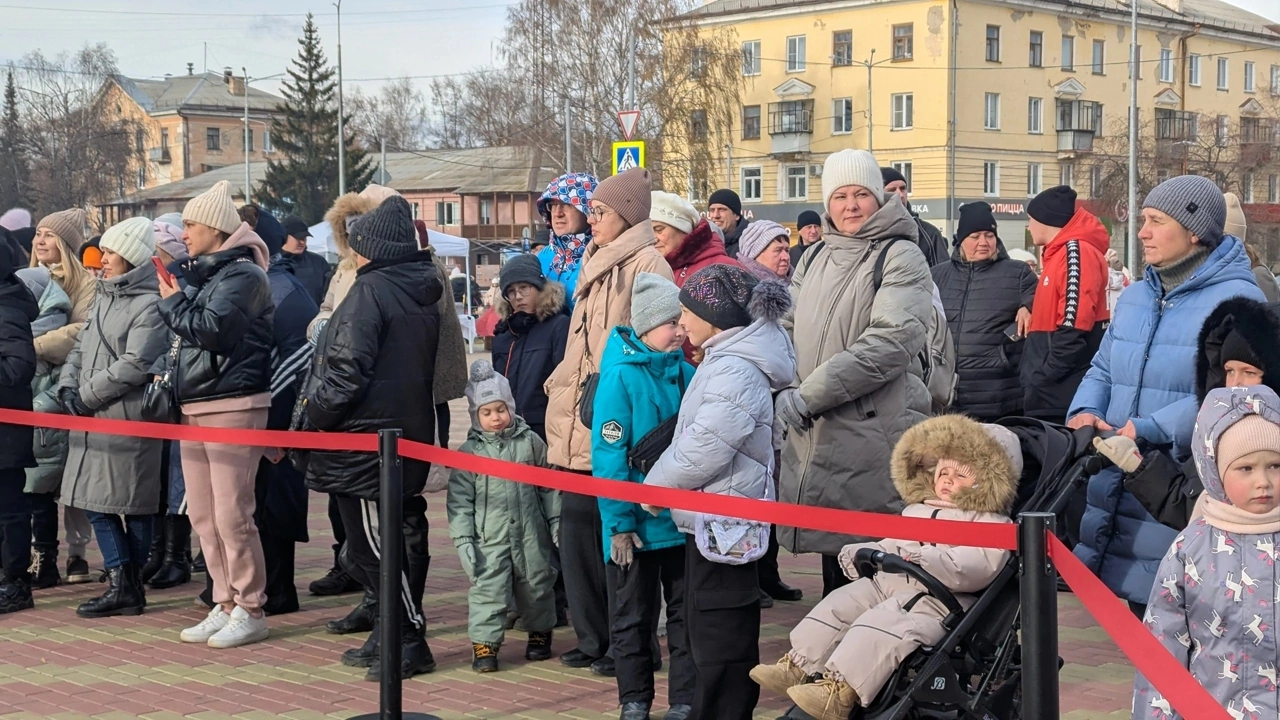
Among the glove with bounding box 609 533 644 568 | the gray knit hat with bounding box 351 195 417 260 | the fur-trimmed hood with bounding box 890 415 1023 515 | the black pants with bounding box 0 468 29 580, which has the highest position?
the gray knit hat with bounding box 351 195 417 260

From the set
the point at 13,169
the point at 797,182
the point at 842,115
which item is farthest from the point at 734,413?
the point at 797,182

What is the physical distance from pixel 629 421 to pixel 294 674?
2115mm

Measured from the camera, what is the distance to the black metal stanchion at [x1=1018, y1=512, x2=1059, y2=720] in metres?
3.24

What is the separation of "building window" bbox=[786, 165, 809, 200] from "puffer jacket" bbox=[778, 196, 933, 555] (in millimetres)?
65282

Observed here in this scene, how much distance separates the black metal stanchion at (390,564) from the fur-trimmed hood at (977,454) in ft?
5.90

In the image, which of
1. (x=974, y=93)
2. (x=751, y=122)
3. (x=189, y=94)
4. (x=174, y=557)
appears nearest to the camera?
(x=174, y=557)

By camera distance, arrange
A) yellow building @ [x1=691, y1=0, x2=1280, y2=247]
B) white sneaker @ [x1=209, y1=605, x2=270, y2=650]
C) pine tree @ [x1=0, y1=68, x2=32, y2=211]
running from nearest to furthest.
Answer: white sneaker @ [x1=209, y1=605, x2=270, y2=650] < pine tree @ [x1=0, y1=68, x2=32, y2=211] < yellow building @ [x1=691, y1=0, x2=1280, y2=247]

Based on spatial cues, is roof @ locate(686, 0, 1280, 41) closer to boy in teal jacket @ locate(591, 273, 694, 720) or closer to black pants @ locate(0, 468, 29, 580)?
black pants @ locate(0, 468, 29, 580)

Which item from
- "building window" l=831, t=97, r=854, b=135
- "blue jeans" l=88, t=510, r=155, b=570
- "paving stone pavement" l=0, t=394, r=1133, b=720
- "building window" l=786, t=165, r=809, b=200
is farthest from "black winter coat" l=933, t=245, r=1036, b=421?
"building window" l=786, t=165, r=809, b=200

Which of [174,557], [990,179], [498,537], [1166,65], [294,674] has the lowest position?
[294,674]

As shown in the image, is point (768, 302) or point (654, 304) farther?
point (654, 304)

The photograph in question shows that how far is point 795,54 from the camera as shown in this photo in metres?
69.9

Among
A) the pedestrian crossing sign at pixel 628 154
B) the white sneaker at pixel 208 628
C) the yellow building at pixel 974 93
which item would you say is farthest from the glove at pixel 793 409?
the yellow building at pixel 974 93

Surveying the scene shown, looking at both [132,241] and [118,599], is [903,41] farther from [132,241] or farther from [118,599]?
[118,599]
